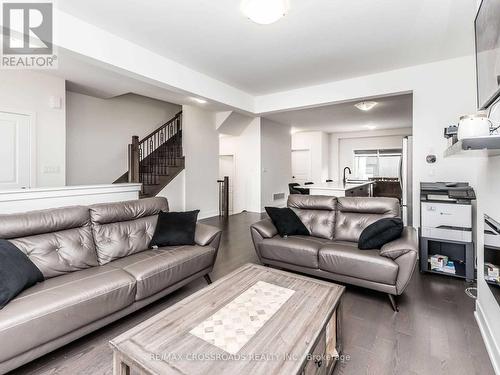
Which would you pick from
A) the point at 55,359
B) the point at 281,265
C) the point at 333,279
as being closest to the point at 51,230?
the point at 55,359

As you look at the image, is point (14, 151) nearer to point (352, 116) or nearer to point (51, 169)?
point (51, 169)

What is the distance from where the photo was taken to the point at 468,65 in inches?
134

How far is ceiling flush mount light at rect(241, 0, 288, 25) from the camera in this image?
2139mm

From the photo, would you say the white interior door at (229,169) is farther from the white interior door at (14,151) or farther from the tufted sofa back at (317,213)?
the white interior door at (14,151)

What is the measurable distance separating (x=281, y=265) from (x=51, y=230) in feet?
7.45

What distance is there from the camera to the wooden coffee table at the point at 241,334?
1097mm

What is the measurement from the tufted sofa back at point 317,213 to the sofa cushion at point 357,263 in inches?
20.4

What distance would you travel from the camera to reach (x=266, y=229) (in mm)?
3119

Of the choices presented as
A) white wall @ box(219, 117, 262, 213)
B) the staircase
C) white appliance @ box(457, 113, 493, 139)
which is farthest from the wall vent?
white appliance @ box(457, 113, 493, 139)

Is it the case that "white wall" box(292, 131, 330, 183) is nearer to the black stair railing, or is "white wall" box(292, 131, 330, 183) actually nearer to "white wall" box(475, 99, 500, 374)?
the black stair railing

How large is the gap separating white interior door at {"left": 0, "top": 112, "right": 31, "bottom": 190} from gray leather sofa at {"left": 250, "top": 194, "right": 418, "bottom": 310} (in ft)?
12.3

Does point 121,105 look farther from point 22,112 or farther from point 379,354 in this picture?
point 379,354

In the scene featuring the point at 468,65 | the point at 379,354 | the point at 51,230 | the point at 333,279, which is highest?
the point at 468,65

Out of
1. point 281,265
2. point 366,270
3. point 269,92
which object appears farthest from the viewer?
point 269,92
